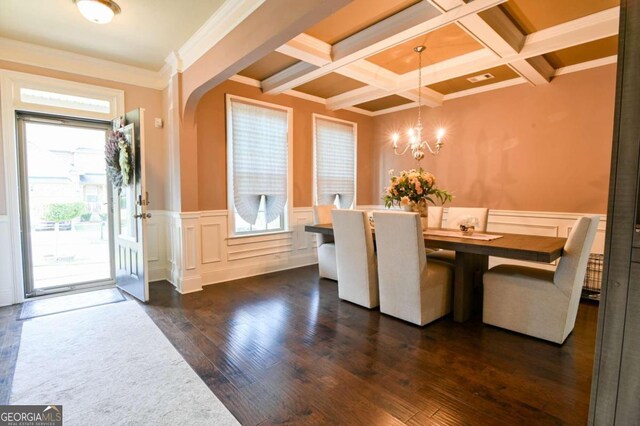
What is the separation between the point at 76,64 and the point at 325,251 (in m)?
3.82

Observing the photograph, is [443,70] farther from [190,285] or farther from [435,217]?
[190,285]

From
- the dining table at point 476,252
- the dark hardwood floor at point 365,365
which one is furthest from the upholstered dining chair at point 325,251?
the dining table at point 476,252

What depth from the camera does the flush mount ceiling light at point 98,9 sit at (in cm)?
257

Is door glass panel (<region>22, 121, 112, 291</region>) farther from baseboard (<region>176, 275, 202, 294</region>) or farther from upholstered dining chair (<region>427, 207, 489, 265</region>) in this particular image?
upholstered dining chair (<region>427, 207, 489, 265</region>)

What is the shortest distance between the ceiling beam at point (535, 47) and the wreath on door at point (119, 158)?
3.61 meters

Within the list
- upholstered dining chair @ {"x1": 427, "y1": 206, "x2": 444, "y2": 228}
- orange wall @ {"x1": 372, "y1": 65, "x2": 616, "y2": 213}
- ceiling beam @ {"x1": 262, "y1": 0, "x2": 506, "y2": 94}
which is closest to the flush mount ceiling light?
ceiling beam @ {"x1": 262, "y1": 0, "x2": 506, "y2": 94}

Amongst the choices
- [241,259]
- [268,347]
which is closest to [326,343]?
[268,347]

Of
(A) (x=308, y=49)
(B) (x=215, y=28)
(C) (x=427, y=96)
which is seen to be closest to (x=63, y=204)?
(B) (x=215, y=28)

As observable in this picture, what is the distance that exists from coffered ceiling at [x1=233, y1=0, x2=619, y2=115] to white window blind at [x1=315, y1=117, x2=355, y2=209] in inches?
36.5

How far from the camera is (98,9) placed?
2.62 meters

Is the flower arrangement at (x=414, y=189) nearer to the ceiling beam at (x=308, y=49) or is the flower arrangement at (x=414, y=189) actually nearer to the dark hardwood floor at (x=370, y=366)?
the dark hardwood floor at (x=370, y=366)

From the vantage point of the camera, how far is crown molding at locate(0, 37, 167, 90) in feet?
11.0

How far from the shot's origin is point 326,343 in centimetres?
260

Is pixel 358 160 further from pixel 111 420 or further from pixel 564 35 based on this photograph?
pixel 111 420
